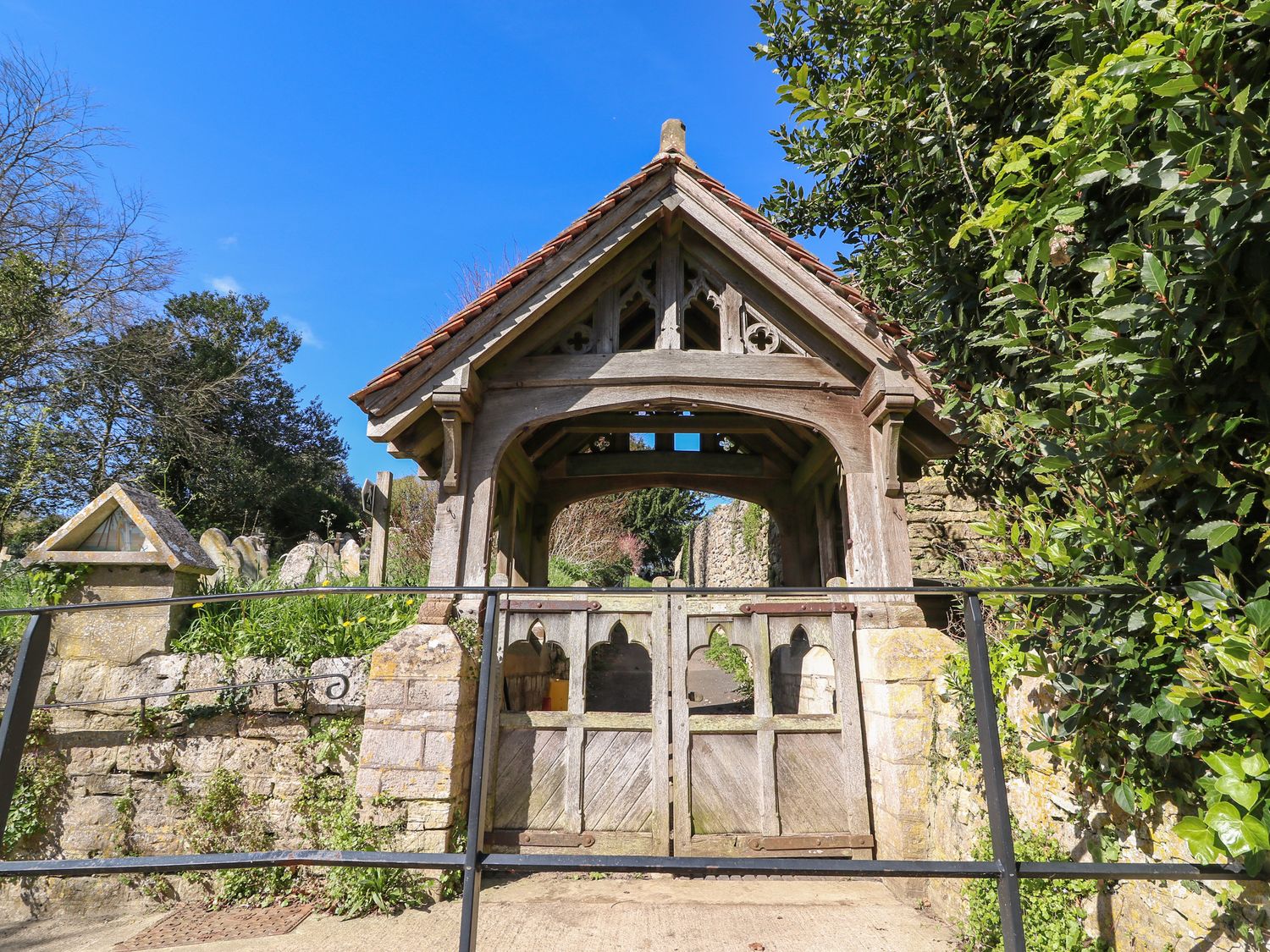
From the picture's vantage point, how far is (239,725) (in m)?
4.44

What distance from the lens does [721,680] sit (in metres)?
10.5

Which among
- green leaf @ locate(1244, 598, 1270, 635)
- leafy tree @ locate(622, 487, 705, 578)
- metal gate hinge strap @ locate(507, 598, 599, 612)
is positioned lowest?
green leaf @ locate(1244, 598, 1270, 635)

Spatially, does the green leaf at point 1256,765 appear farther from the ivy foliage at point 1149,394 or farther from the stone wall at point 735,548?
the stone wall at point 735,548

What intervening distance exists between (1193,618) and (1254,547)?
1.12ft

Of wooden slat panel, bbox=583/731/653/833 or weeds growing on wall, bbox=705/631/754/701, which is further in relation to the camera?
weeds growing on wall, bbox=705/631/754/701

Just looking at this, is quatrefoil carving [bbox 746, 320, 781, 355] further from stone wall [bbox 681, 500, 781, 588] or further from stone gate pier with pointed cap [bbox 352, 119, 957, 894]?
stone wall [bbox 681, 500, 781, 588]

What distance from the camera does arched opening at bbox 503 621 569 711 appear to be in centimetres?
495

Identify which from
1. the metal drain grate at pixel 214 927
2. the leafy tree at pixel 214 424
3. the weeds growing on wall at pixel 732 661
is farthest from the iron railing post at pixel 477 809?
the leafy tree at pixel 214 424

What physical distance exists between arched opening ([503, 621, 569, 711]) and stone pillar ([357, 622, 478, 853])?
67 centimetres

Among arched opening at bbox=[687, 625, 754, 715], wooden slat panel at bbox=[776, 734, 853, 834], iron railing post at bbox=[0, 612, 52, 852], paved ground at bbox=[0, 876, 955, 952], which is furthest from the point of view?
arched opening at bbox=[687, 625, 754, 715]

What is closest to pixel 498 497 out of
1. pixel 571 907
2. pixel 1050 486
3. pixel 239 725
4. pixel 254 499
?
pixel 239 725

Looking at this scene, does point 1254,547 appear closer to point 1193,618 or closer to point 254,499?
point 1193,618

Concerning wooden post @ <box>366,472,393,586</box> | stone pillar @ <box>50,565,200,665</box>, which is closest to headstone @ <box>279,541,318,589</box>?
wooden post @ <box>366,472,393,586</box>

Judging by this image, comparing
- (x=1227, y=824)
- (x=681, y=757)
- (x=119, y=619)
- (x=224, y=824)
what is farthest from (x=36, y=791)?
(x=1227, y=824)
